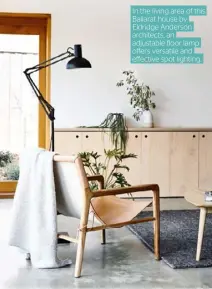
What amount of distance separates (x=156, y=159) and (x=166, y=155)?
124 mm

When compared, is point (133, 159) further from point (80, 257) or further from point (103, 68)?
point (80, 257)

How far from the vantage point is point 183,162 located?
19.0 feet

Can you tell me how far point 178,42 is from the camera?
6.05 m

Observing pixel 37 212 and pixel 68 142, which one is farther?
pixel 68 142

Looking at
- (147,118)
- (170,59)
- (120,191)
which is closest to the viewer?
(120,191)

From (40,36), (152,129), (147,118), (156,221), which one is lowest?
(156,221)

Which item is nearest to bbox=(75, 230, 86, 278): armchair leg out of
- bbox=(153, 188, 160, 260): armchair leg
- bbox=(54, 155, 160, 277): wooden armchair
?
bbox=(54, 155, 160, 277): wooden armchair

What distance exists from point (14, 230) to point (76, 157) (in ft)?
2.29

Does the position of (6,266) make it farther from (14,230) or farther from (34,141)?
(34,141)

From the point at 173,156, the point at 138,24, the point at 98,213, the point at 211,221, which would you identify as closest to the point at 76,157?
the point at 98,213

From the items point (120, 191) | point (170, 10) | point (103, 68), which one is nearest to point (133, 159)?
point (103, 68)

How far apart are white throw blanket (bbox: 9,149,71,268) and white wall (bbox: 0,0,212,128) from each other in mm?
2720

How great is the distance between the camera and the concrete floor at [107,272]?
2836 mm

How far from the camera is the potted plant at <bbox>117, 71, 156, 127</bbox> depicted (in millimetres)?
5934
